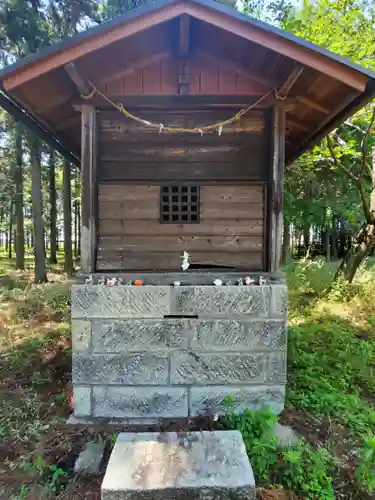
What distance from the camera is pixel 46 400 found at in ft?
14.8

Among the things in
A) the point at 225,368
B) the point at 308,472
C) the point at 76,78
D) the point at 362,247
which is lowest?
the point at 308,472

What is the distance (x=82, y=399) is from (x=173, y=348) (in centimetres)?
122

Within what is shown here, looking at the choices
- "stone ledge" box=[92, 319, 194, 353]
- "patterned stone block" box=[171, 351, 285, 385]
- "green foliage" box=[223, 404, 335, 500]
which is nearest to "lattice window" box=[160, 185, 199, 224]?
"stone ledge" box=[92, 319, 194, 353]

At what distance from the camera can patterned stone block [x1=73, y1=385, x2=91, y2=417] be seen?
13.1ft

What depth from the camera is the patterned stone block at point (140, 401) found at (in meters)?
4.00

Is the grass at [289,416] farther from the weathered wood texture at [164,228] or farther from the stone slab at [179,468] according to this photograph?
the weathered wood texture at [164,228]

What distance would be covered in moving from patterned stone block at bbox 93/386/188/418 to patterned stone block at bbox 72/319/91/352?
51 centimetres

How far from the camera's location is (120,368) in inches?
157

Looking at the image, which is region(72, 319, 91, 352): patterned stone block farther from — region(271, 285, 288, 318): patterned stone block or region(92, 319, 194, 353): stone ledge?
region(271, 285, 288, 318): patterned stone block

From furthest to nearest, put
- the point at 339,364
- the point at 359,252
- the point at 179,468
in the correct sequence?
the point at 359,252, the point at 339,364, the point at 179,468

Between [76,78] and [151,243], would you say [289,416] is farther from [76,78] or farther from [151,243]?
[76,78]

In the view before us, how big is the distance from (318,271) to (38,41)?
35.7ft

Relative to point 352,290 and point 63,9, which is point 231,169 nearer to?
point 352,290

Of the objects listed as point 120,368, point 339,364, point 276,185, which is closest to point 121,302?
point 120,368
